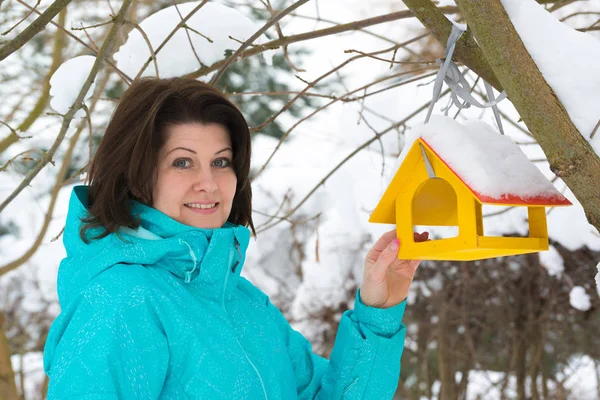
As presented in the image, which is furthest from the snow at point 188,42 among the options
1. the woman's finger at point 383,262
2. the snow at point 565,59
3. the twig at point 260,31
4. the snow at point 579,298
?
the snow at point 579,298

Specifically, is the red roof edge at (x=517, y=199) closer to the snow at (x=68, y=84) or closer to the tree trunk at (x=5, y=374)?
the snow at (x=68, y=84)

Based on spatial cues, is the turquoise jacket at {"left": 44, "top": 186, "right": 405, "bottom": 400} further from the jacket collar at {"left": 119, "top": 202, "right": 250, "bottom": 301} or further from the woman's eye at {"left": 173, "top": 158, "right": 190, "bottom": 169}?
the woman's eye at {"left": 173, "top": 158, "right": 190, "bottom": 169}

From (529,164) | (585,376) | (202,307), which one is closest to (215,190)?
(202,307)

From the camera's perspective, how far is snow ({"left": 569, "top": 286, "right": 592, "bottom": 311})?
12.3 feet

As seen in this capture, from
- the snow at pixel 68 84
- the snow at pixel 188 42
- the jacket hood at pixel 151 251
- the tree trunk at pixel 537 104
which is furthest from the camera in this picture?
the snow at pixel 188 42

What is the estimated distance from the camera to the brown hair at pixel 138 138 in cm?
162

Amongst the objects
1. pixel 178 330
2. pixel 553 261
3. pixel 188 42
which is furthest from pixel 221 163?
pixel 553 261

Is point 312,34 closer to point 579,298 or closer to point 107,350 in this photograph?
point 107,350

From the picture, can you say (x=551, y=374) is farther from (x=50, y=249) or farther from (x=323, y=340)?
(x=50, y=249)

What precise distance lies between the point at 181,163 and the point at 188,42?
2.81 feet

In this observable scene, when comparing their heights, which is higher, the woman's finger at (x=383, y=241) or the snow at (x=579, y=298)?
the snow at (x=579, y=298)

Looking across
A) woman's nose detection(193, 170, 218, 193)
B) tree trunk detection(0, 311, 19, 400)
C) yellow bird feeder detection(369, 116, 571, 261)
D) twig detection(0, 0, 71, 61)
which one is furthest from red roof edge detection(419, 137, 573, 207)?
tree trunk detection(0, 311, 19, 400)

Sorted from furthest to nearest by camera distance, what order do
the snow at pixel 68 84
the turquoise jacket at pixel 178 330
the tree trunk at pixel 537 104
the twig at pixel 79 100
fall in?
the snow at pixel 68 84
the twig at pixel 79 100
the turquoise jacket at pixel 178 330
the tree trunk at pixel 537 104

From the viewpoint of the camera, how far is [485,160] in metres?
1.32
